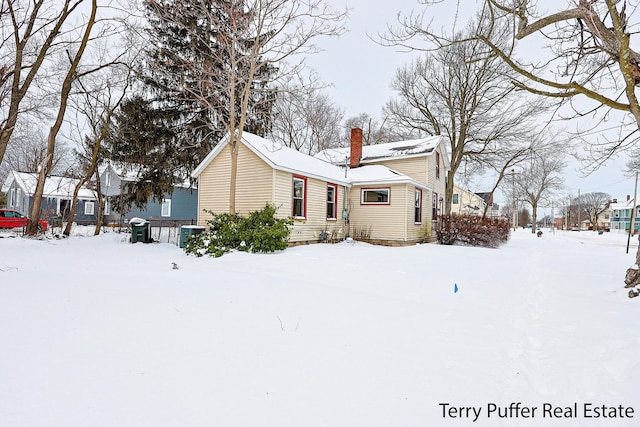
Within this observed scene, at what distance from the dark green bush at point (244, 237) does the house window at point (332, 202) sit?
4248mm

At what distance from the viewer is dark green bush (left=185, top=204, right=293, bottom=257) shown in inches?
399

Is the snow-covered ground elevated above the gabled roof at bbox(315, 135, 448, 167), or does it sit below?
below

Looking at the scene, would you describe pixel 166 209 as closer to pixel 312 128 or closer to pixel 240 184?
pixel 312 128

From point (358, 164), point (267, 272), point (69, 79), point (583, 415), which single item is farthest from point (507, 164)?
point (69, 79)

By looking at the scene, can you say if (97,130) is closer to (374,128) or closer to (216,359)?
(216,359)

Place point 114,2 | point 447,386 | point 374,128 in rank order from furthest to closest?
point 374,128, point 114,2, point 447,386

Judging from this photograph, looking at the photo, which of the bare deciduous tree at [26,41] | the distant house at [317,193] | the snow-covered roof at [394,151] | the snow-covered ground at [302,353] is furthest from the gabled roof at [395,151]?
the bare deciduous tree at [26,41]

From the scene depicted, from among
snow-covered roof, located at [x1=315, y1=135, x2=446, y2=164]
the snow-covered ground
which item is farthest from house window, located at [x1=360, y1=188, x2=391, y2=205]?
the snow-covered ground

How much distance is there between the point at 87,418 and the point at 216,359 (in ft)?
3.36

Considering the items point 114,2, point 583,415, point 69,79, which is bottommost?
point 583,415

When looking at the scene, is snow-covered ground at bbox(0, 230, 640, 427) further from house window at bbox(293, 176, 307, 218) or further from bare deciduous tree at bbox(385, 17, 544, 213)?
bare deciduous tree at bbox(385, 17, 544, 213)

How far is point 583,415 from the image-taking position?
244 cm

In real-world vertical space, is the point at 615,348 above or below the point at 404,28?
below

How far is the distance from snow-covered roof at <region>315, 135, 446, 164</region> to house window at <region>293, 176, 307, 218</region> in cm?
478
